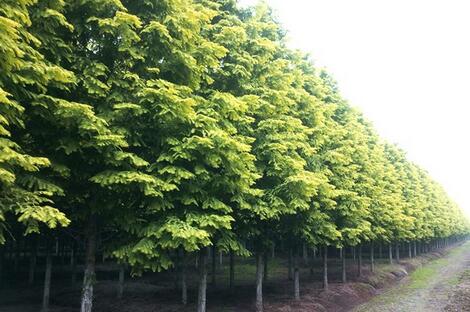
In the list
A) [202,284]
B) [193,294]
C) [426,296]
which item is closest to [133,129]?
[202,284]

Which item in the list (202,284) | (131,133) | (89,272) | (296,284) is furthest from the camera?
(296,284)

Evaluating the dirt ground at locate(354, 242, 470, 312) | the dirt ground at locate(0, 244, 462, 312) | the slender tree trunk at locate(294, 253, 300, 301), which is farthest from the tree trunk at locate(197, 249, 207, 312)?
the dirt ground at locate(354, 242, 470, 312)

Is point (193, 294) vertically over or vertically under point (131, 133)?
under

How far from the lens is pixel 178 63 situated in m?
13.9

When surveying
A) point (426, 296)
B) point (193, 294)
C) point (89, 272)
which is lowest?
point (426, 296)

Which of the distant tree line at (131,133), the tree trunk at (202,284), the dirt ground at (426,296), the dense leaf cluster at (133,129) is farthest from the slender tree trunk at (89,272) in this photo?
the dirt ground at (426,296)

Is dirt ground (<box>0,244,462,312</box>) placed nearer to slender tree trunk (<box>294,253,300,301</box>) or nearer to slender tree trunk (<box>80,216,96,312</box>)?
slender tree trunk (<box>294,253,300,301</box>)

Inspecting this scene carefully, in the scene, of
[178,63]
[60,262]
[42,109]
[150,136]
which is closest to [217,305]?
[150,136]

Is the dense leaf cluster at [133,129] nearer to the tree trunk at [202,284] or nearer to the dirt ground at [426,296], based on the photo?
the tree trunk at [202,284]

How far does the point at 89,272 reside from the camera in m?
13.1

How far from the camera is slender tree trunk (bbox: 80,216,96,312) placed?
42.3ft

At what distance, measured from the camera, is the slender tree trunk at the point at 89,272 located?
42.3ft

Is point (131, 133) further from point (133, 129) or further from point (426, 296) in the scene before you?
point (426, 296)

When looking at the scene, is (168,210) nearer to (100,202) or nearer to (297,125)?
(100,202)
